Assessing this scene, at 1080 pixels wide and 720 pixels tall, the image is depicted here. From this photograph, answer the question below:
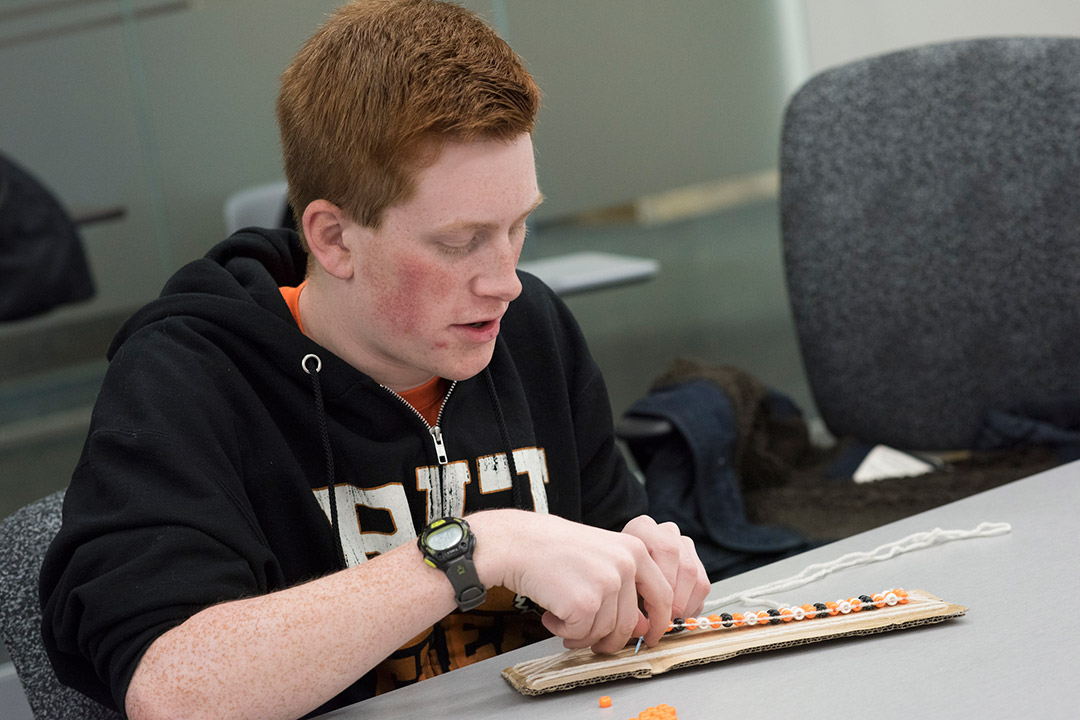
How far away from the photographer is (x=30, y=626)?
91cm

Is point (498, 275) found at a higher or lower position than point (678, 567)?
higher

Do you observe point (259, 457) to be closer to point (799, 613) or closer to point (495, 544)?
point (495, 544)

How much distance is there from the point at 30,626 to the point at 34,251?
124 centimetres

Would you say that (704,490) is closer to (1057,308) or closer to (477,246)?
(1057,308)

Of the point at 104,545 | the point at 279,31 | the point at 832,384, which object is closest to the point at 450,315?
the point at 104,545

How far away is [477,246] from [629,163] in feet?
5.99

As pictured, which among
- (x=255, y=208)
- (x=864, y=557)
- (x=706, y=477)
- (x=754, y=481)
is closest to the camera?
(x=864, y=557)

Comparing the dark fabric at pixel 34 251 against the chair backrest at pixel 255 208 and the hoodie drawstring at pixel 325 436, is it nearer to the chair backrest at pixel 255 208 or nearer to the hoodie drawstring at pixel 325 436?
the chair backrest at pixel 255 208

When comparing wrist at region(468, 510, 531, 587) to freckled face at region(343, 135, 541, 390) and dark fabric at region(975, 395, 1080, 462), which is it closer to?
freckled face at region(343, 135, 541, 390)

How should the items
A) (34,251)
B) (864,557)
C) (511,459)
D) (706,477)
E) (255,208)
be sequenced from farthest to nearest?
(255,208)
(34,251)
(706,477)
(511,459)
(864,557)

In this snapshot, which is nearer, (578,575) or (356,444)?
(578,575)

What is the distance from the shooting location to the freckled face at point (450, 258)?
34.1 inches

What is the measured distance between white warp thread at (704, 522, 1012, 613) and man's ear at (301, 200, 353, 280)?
418 millimetres

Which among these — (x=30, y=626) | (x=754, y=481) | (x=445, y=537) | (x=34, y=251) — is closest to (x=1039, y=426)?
(x=754, y=481)
